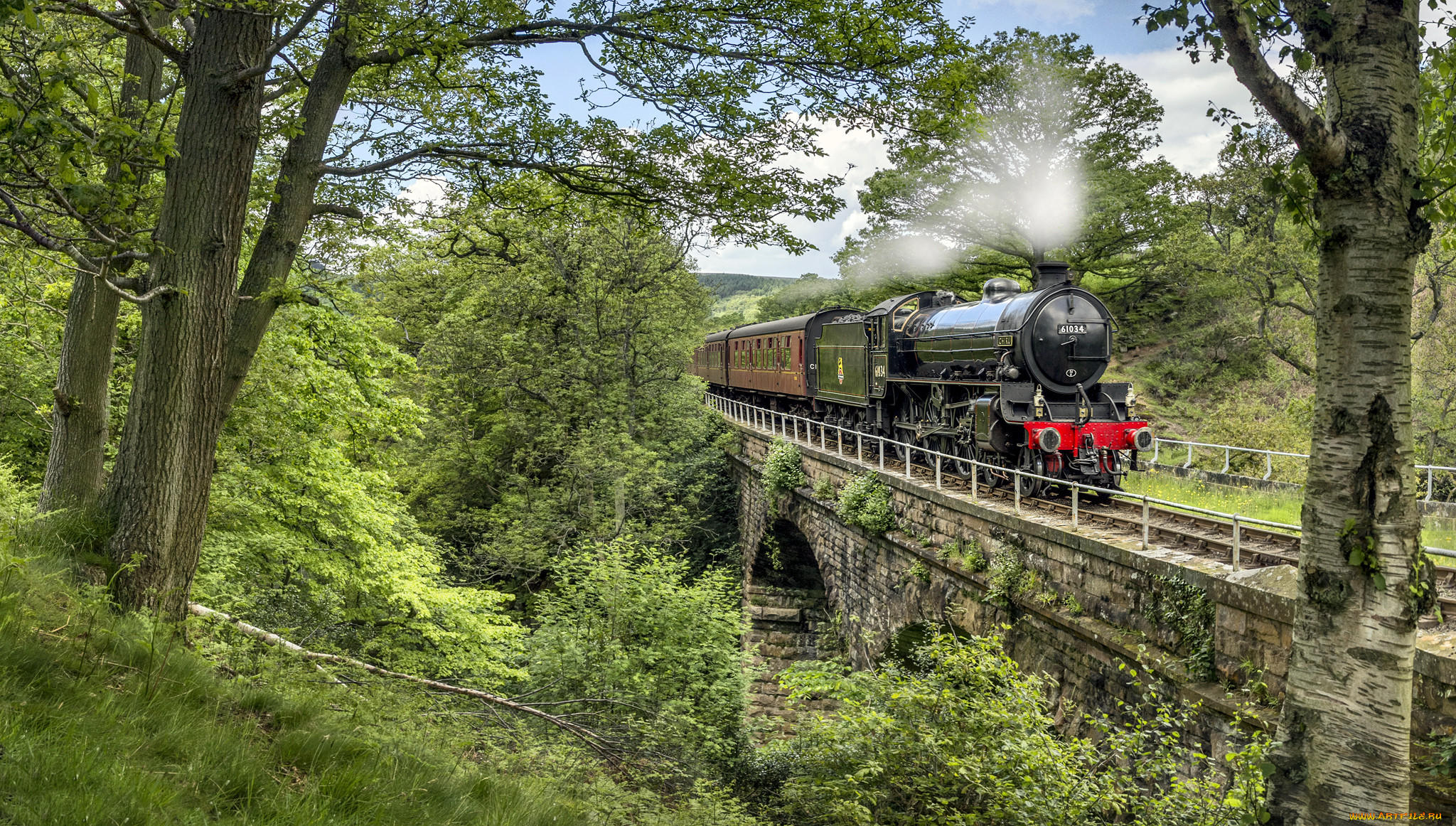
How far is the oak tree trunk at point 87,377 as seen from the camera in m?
5.48

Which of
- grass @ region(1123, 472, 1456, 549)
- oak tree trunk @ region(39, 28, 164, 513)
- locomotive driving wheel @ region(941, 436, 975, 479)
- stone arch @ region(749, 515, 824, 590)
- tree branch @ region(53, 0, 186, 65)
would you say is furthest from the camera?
stone arch @ region(749, 515, 824, 590)

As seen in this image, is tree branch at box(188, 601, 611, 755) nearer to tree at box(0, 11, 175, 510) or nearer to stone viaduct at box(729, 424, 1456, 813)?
tree at box(0, 11, 175, 510)

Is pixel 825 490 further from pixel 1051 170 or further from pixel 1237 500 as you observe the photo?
pixel 1051 170

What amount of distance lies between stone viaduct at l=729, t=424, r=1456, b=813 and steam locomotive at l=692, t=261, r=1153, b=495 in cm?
97

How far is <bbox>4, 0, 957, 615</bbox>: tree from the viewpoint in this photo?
4.62 meters

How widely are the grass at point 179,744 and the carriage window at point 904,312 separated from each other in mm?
11911

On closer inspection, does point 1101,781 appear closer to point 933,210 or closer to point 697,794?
point 697,794

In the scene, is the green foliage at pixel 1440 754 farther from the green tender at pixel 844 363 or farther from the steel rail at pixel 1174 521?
the green tender at pixel 844 363

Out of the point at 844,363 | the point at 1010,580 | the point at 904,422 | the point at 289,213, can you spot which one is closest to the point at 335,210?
the point at 289,213

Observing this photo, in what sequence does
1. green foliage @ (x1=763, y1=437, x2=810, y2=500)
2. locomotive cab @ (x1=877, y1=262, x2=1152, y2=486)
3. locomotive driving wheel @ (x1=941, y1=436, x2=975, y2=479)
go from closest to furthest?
1. locomotive cab @ (x1=877, y1=262, x2=1152, y2=486)
2. locomotive driving wheel @ (x1=941, y1=436, x2=975, y2=479)
3. green foliage @ (x1=763, y1=437, x2=810, y2=500)

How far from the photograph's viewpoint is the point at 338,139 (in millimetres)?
6375

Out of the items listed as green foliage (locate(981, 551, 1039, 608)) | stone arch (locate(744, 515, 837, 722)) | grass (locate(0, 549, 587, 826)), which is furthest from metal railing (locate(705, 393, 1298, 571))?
grass (locate(0, 549, 587, 826))

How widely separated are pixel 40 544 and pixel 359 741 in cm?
238

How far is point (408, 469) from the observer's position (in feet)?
69.4
